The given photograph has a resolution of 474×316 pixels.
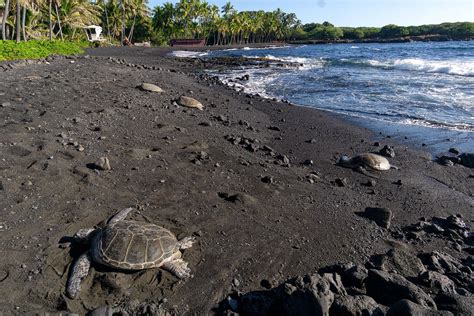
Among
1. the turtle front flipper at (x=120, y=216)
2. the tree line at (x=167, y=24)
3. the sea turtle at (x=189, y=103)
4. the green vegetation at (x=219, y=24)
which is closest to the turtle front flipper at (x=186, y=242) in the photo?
the turtle front flipper at (x=120, y=216)

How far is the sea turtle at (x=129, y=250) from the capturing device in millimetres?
3857

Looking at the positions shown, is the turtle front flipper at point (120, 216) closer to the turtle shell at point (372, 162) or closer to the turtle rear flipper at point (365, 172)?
the turtle rear flipper at point (365, 172)

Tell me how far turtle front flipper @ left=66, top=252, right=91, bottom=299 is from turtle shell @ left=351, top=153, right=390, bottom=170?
18.5 ft

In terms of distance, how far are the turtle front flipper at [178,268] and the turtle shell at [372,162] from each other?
4856 millimetres

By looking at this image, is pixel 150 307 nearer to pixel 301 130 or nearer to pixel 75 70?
pixel 301 130

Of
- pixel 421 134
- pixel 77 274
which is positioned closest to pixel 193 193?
pixel 77 274

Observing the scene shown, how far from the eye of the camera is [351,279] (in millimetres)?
3852

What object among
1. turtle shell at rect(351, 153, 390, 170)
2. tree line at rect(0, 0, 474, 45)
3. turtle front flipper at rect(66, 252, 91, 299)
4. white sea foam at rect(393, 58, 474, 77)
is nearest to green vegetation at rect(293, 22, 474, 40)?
tree line at rect(0, 0, 474, 45)

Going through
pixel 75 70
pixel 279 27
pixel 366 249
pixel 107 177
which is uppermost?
pixel 279 27

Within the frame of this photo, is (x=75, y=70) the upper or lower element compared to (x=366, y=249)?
upper

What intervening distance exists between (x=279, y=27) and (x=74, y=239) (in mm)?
114564

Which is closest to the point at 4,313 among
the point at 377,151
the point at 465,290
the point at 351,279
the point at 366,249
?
the point at 351,279

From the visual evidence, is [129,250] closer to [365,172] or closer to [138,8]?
[365,172]

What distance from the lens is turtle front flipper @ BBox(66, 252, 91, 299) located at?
11.8 feet
